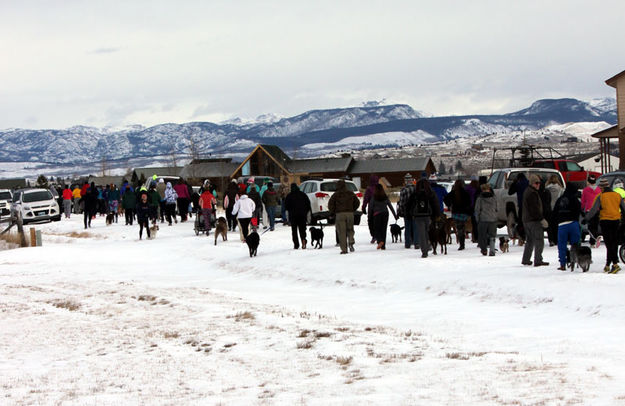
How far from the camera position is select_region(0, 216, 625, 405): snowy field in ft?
25.6

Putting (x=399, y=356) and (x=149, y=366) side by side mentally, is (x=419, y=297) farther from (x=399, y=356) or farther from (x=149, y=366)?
(x=149, y=366)

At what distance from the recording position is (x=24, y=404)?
26.1ft

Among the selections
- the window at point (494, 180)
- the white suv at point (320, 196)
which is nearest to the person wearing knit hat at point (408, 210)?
the window at point (494, 180)

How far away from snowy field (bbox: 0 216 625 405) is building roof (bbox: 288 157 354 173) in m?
90.7

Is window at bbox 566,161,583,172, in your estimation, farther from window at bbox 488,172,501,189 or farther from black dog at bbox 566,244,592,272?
black dog at bbox 566,244,592,272

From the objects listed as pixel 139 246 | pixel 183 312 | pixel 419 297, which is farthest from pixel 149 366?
pixel 139 246

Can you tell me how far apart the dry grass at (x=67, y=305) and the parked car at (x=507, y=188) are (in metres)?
10.7

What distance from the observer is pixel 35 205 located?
1521 inches

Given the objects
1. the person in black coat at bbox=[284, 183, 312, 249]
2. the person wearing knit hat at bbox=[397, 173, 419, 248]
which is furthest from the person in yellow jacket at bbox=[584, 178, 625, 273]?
the person in black coat at bbox=[284, 183, 312, 249]

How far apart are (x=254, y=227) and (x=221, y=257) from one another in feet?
4.88

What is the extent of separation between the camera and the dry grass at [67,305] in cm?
1447

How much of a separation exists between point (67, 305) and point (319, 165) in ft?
322

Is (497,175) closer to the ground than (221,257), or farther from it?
farther from it

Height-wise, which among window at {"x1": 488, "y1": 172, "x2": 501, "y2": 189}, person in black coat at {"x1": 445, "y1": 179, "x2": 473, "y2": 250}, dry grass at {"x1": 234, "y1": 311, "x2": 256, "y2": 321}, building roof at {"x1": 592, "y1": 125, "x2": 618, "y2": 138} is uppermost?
building roof at {"x1": 592, "y1": 125, "x2": 618, "y2": 138}
